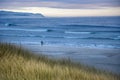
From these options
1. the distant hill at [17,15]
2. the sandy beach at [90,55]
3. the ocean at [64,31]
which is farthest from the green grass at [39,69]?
the distant hill at [17,15]

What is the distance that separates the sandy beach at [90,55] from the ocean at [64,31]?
1.9 inches

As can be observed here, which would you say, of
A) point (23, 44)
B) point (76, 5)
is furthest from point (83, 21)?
point (23, 44)

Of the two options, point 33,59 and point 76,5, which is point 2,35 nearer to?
point 33,59

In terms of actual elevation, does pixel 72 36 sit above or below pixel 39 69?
above

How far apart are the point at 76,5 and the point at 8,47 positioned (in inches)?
36.0

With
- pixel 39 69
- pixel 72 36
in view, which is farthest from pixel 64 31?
pixel 39 69

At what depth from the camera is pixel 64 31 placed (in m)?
4.00

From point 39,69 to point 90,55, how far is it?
1.85 feet

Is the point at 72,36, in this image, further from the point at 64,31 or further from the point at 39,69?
the point at 39,69

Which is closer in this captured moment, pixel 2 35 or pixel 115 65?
A: pixel 115 65

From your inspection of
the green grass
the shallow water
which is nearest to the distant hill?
the shallow water

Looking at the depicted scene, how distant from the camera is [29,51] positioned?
4.18m

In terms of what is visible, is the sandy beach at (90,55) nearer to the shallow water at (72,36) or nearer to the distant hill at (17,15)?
the shallow water at (72,36)

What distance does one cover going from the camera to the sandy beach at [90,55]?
3908 mm
